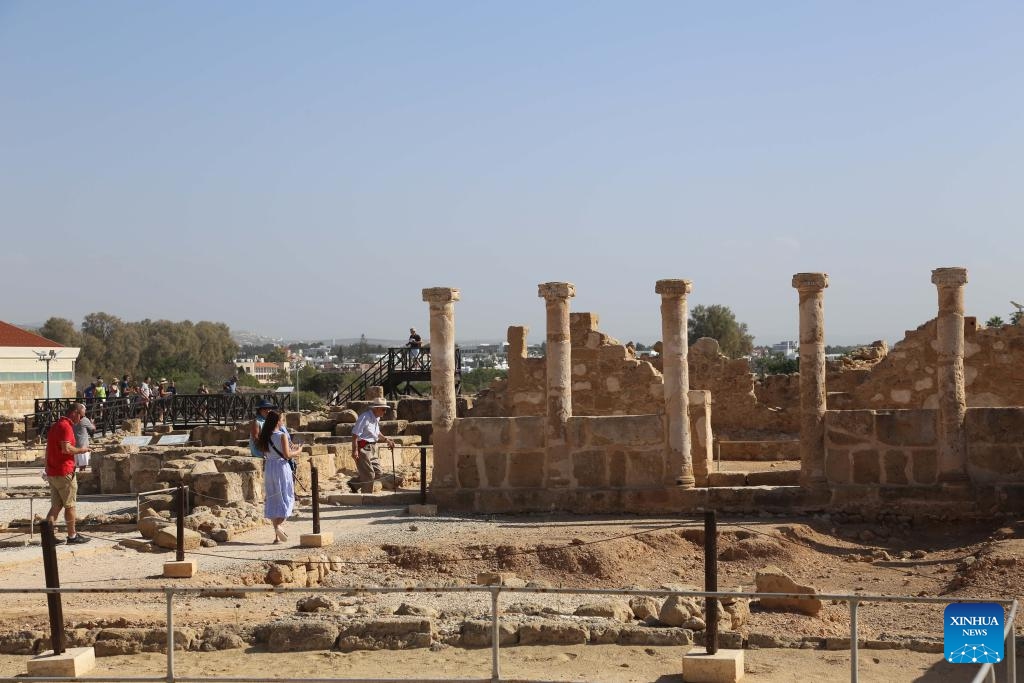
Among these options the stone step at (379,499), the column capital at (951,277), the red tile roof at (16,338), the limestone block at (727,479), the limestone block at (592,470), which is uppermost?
the red tile roof at (16,338)

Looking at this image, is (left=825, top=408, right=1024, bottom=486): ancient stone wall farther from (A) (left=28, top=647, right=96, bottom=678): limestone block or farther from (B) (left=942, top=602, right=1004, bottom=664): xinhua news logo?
(A) (left=28, top=647, right=96, bottom=678): limestone block

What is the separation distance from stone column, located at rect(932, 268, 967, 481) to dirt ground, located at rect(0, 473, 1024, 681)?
0.81 meters

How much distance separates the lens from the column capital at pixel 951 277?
15.2 meters

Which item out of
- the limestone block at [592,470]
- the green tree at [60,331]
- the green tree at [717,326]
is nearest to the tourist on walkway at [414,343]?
the limestone block at [592,470]

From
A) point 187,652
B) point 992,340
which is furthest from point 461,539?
point 992,340

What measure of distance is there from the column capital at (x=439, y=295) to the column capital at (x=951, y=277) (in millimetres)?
5889

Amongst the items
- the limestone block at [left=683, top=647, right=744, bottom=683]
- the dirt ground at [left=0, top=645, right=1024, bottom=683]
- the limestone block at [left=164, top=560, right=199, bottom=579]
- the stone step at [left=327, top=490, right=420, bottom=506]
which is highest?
the stone step at [left=327, top=490, right=420, bottom=506]

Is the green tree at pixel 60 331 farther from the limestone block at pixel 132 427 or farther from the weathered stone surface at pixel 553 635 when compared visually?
the weathered stone surface at pixel 553 635

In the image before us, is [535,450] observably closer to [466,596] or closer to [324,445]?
[466,596]

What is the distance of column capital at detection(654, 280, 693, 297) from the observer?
1569 centimetres

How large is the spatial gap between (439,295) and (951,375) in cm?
624

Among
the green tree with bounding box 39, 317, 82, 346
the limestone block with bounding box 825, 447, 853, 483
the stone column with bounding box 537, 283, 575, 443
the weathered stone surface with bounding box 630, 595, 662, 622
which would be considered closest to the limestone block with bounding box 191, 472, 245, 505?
the stone column with bounding box 537, 283, 575, 443

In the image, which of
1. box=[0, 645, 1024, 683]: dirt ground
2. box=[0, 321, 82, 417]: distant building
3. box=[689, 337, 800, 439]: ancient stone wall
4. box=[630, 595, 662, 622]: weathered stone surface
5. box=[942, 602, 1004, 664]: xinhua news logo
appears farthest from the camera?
box=[0, 321, 82, 417]: distant building

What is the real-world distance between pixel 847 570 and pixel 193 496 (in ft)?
25.1
